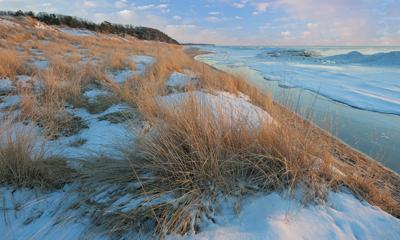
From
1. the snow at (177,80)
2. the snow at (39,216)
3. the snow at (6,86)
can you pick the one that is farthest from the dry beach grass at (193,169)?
the snow at (177,80)

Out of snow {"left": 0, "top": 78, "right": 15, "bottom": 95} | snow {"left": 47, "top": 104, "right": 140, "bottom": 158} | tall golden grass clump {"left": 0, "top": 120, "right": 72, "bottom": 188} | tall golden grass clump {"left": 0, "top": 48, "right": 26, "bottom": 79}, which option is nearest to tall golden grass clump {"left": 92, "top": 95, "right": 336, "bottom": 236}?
snow {"left": 47, "top": 104, "right": 140, "bottom": 158}

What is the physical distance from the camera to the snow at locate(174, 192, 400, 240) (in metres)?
1.52

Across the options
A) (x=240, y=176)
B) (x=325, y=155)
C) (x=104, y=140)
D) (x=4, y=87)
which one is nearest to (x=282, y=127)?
(x=325, y=155)

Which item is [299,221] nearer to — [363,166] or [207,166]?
[207,166]

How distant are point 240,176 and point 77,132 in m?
2.21

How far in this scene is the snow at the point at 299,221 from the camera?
152 cm

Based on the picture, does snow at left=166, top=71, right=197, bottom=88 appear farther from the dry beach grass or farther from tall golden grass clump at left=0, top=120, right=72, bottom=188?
tall golden grass clump at left=0, top=120, right=72, bottom=188

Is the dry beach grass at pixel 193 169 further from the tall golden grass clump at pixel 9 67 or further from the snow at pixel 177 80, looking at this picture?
the tall golden grass clump at pixel 9 67

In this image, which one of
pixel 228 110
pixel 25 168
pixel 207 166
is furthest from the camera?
pixel 228 110

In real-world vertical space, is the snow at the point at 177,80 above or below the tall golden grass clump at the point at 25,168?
below

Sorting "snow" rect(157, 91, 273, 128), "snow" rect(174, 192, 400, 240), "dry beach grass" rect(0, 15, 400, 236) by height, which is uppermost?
"snow" rect(157, 91, 273, 128)

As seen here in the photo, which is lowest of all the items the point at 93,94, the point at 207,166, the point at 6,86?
the point at 93,94

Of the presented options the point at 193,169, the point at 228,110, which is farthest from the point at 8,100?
the point at 193,169

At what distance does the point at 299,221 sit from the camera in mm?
1622
